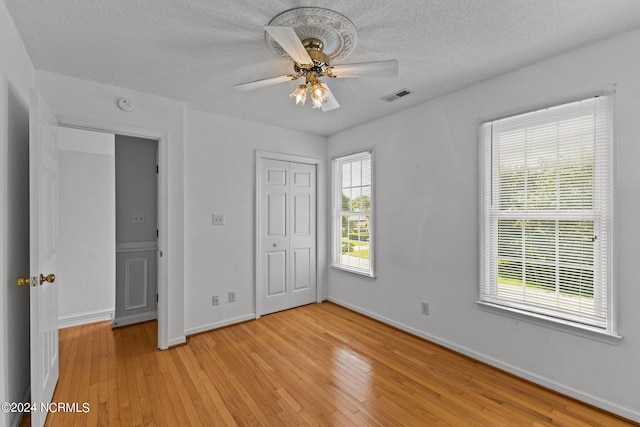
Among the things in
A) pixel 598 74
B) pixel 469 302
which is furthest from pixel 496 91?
pixel 469 302

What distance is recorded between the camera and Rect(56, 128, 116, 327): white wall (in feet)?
11.3

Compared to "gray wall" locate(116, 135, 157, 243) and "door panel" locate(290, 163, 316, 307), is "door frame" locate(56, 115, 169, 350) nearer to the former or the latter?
"gray wall" locate(116, 135, 157, 243)

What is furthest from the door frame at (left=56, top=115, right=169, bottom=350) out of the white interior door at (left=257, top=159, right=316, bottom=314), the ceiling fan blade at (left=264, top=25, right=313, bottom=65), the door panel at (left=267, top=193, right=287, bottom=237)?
the ceiling fan blade at (left=264, top=25, right=313, bottom=65)

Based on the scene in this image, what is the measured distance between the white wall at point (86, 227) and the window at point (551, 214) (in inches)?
170

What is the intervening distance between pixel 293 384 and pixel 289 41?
7.83 feet

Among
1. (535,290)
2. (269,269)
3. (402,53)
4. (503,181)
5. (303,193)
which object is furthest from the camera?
(303,193)

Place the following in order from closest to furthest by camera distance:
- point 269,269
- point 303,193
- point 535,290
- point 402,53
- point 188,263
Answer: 1. point 402,53
2. point 535,290
3. point 188,263
4. point 269,269
5. point 303,193

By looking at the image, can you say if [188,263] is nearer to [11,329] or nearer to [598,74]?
[11,329]

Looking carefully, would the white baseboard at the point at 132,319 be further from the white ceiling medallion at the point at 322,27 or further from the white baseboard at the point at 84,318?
the white ceiling medallion at the point at 322,27

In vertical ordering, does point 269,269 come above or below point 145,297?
above

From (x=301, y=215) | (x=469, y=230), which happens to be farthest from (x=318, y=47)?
(x=301, y=215)

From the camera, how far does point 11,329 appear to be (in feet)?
5.69

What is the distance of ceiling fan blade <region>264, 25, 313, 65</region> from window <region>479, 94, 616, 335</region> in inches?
72.6

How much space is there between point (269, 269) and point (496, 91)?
3200 millimetres
